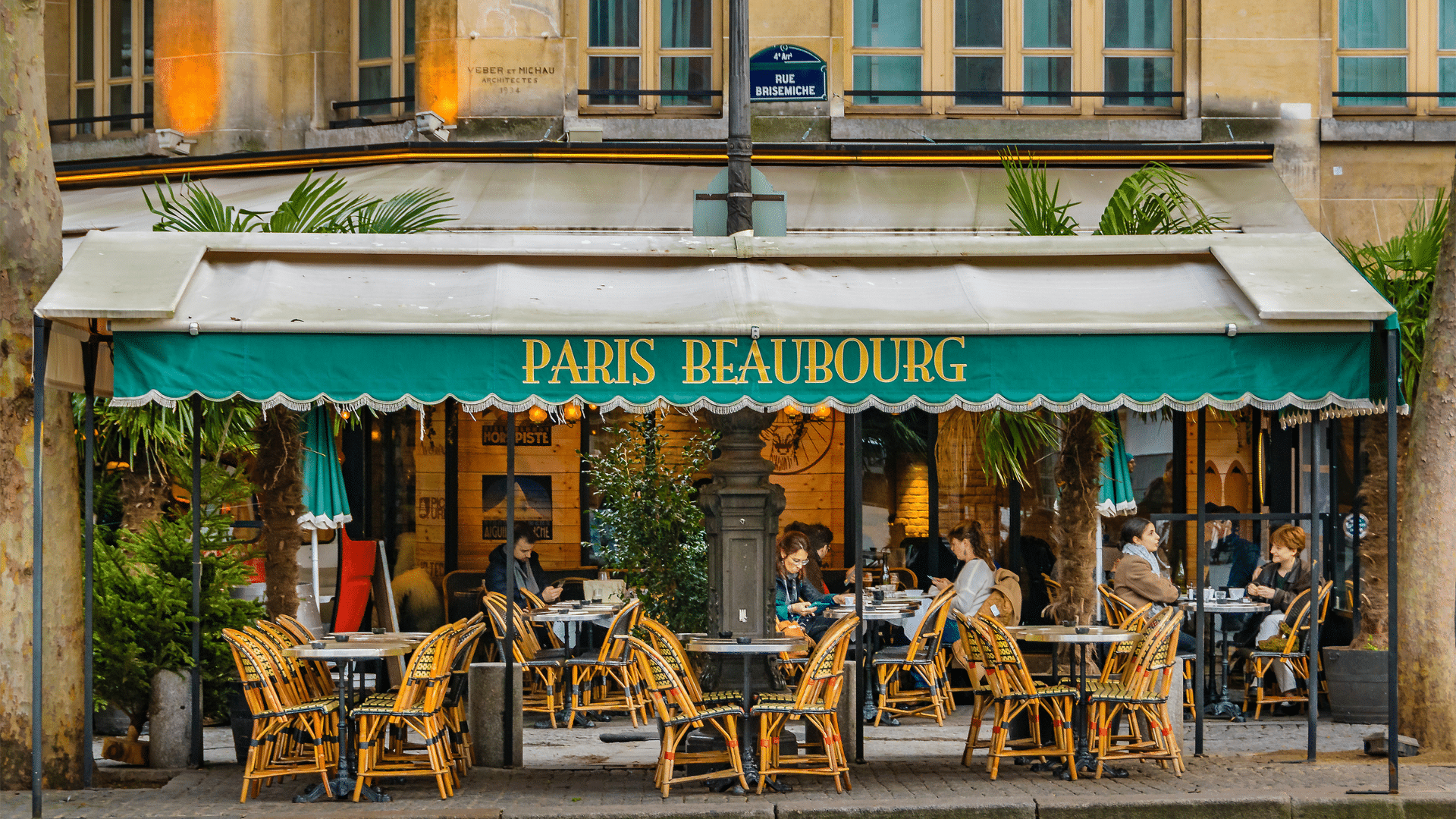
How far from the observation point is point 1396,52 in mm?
14953

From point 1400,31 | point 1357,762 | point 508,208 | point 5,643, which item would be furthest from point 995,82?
point 5,643

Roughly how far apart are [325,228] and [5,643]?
3865mm

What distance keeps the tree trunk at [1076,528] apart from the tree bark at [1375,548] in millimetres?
2082

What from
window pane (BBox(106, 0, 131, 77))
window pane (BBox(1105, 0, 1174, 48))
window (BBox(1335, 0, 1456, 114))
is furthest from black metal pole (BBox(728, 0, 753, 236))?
window pane (BBox(106, 0, 131, 77))

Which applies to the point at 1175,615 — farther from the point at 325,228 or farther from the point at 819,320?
the point at 325,228

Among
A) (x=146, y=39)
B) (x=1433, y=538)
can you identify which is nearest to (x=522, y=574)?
(x=1433, y=538)

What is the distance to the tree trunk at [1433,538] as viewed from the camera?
364 inches

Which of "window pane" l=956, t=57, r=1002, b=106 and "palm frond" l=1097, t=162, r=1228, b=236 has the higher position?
"window pane" l=956, t=57, r=1002, b=106

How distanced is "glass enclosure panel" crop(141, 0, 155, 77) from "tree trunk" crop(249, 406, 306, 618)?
710cm

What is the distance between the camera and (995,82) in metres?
15.1

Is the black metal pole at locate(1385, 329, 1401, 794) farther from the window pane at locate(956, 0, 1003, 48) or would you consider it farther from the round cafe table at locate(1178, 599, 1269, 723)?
the window pane at locate(956, 0, 1003, 48)

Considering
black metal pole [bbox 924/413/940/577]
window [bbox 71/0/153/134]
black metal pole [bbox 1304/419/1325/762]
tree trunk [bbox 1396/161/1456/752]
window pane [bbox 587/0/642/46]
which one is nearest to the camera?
black metal pole [bbox 1304/419/1325/762]

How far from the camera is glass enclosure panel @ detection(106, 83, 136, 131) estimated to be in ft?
52.7

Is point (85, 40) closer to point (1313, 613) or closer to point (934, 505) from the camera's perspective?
point (934, 505)
